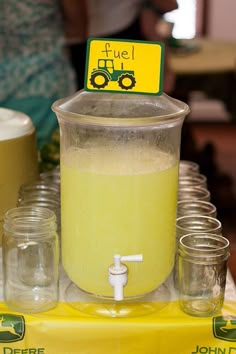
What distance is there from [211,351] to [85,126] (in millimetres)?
355

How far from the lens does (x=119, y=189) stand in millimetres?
869

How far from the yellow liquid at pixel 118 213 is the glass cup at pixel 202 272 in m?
0.03

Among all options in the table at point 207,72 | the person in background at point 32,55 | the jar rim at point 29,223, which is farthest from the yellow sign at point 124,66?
the table at point 207,72

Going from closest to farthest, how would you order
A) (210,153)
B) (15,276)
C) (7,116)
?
(15,276), (7,116), (210,153)

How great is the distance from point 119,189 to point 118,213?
3cm

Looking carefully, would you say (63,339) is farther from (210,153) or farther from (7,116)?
(210,153)

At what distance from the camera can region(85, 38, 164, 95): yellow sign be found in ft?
2.93

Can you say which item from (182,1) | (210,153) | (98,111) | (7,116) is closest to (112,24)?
(7,116)

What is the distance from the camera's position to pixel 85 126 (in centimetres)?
89

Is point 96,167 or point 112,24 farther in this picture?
point 112,24

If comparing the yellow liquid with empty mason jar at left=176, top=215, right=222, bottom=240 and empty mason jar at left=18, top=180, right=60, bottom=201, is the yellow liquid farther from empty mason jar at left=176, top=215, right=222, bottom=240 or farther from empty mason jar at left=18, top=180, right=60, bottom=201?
empty mason jar at left=18, top=180, right=60, bottom=201

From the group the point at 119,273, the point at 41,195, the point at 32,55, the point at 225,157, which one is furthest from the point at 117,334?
the point at 225,157

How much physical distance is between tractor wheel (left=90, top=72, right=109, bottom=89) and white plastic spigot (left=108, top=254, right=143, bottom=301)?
0.75 ft

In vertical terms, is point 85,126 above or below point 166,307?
above
